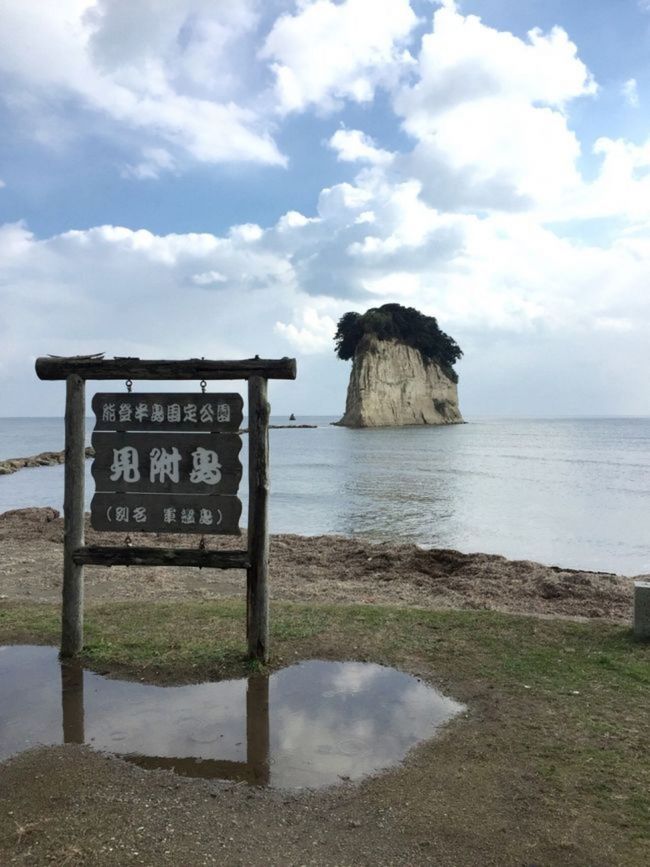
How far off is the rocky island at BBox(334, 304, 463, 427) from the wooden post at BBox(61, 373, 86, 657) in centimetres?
9832

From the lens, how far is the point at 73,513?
242 inches

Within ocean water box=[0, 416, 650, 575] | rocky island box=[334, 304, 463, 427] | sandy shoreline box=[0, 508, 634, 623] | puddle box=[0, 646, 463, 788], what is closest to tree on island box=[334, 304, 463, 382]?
rocky island box=[334, 304, 463, 427]

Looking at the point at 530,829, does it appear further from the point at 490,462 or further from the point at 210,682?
the point at 490,462

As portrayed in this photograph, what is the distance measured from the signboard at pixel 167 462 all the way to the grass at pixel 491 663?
4.44 feet

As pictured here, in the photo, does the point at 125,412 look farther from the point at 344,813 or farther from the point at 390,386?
the point at 390,386

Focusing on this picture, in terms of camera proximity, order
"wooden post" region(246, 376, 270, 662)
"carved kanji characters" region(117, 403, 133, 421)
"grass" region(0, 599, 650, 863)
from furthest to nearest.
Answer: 1. "carved kanji characters" region(117, 403, 133, 421)
2. "wooden post" region(246, 376, 270, 662)
3. "grass" region(0, 599, 650, 863)

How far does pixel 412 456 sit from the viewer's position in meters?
51.0

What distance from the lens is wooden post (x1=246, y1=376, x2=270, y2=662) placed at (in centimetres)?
583

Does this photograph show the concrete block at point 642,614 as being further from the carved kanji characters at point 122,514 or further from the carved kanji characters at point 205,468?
the carved kanji characters at point 122,514

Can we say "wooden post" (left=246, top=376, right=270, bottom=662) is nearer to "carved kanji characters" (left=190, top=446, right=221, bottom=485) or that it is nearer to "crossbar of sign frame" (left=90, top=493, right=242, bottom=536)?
"crossbar of sign frame" (left=90, top=493, right=242, bottom=536)

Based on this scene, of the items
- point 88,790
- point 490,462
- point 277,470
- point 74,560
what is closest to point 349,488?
point 277,470

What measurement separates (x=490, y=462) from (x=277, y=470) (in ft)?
52.1

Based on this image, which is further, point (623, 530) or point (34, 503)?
point (34, 503)

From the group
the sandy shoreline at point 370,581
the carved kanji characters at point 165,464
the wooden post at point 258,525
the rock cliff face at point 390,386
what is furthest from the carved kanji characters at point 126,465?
the rock cliff face at point 390,386
